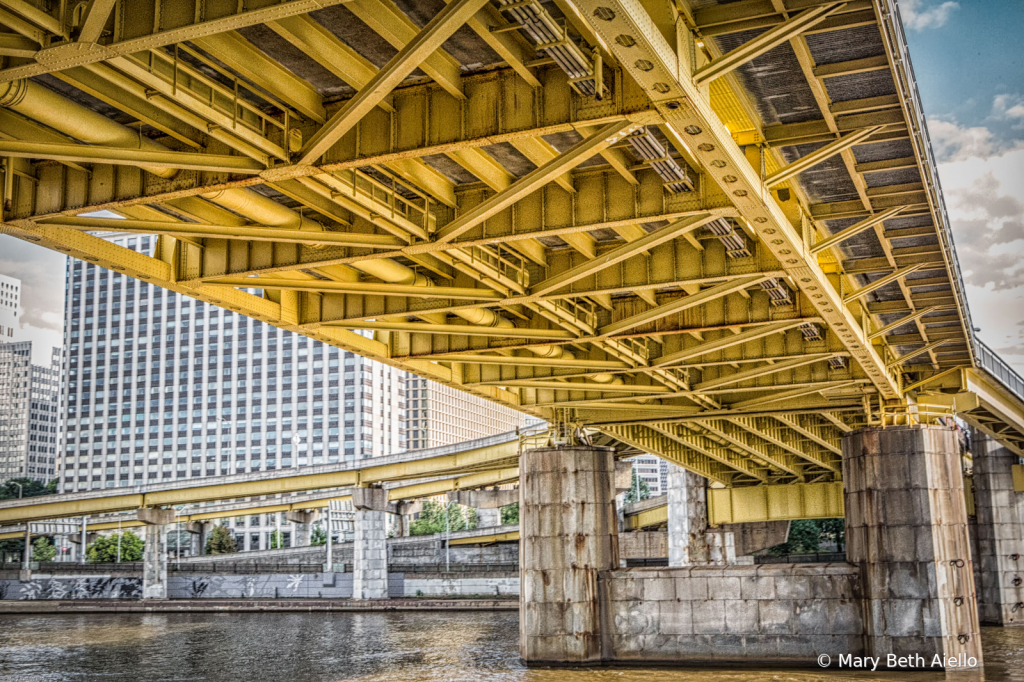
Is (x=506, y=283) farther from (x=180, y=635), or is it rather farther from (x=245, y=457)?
(x=245, y=457)

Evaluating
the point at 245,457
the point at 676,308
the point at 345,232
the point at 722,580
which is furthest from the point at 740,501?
the point at 245,457

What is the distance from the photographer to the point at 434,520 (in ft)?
472

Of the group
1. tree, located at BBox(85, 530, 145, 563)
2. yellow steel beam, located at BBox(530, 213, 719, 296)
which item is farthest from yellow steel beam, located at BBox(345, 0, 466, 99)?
tree, located at BBox(85, 530, 145, 563)

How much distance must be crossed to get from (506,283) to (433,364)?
39.4ft

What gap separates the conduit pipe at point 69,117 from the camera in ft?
45.2

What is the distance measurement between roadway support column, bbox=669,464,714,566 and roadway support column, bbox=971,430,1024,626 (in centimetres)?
1568

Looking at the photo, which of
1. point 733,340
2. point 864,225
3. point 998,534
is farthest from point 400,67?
point 998,534

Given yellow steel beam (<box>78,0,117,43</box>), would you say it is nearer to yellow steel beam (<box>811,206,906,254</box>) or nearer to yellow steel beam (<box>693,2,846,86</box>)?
yellow steel beam (<box>693,2,846,86</box>)

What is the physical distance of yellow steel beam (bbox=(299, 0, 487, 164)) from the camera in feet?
35.5

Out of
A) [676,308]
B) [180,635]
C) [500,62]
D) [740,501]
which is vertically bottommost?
[180,635]

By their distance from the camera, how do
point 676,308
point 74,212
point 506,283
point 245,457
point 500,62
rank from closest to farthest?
point 500,62, point 74,212, point 506,283, point 676,308, point 245,457

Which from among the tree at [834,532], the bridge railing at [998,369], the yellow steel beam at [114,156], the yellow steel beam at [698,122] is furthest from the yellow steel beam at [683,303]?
the tree at [834,532]

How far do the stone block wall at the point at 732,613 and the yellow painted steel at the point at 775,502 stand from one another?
27930 millimetres

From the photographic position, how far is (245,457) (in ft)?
622
